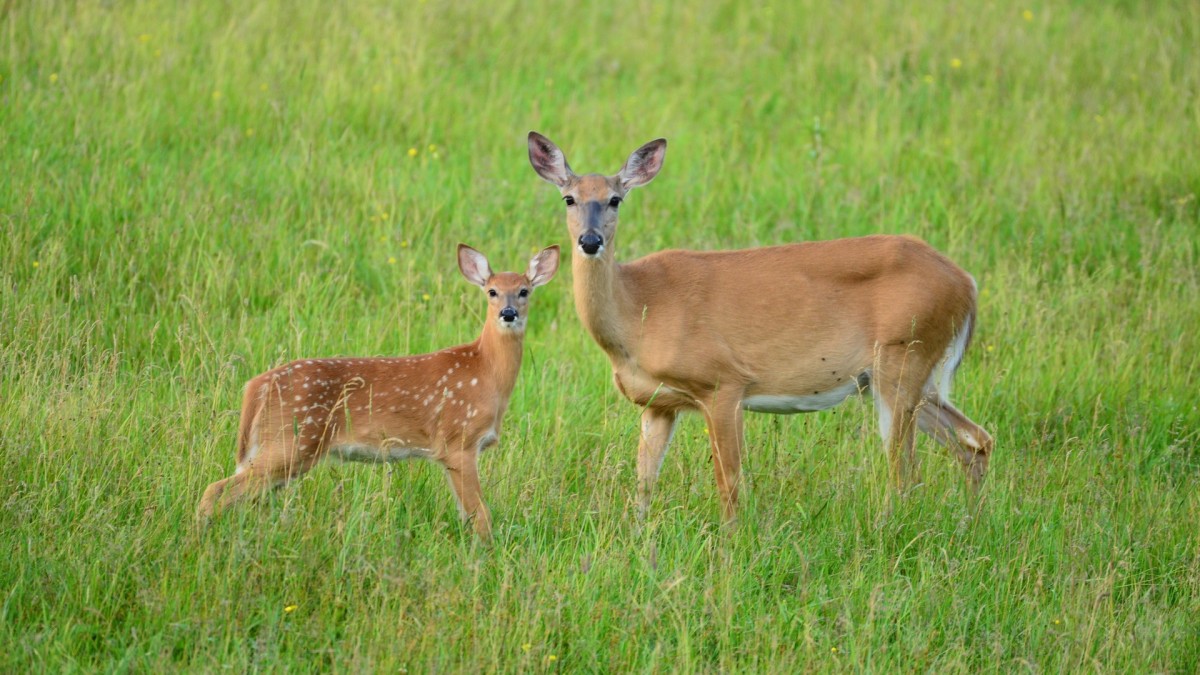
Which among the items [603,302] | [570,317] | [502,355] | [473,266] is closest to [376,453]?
[502,355]

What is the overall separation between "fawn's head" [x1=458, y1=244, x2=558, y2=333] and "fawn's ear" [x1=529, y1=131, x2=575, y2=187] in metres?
0.49

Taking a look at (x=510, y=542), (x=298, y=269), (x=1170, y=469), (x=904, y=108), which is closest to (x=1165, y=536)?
(x=1170, y=469)

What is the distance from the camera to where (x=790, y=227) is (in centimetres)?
910

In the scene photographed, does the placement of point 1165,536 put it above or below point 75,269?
below

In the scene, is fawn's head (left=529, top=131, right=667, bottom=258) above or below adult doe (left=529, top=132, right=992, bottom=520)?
above

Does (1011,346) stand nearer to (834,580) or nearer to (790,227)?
(790,227)

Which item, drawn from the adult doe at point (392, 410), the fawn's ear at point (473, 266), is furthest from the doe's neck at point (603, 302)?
the fawn's ear at point (473, 266)

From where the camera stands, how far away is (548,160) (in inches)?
274

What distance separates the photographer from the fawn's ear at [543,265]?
6.48 metres

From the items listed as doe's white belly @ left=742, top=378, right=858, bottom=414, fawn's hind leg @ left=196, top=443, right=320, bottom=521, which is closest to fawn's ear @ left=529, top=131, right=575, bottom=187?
doe's white belly @ left=742, top=378, right=858, bottom=414

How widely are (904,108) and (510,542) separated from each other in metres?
6.47

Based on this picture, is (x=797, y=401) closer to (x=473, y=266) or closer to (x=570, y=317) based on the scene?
(x=473, y=266)

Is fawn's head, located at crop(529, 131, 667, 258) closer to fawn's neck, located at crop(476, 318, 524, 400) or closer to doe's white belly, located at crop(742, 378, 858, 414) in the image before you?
fawn's neck, located at crop(476, 318, 524, 400)

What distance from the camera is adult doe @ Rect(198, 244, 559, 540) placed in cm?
550
